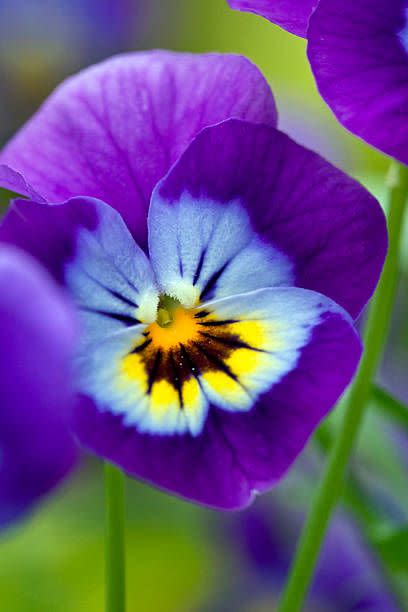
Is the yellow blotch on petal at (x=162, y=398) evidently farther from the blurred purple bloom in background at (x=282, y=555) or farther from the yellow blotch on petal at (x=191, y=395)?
the blurred purple bloom in background at (x=282, y=555)

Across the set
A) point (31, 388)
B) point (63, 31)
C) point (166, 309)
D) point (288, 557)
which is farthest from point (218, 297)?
point (63, 31)

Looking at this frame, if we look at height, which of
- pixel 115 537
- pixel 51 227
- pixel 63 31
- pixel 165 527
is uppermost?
pixel 51 227

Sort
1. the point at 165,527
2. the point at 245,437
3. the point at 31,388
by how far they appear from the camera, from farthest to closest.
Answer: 1. the point at 165,527
2. the point at 245,437
3. the point at 31,388

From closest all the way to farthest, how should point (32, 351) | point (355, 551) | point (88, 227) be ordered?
1. point (32, 351)
2. point (88, 227)
3. point (355, 551)

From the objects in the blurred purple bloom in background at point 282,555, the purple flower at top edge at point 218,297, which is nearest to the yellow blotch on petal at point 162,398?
the purple flower at top edge at point 218,297

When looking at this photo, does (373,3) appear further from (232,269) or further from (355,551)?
(355,551)

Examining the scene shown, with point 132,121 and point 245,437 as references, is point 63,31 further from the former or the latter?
point 245,437

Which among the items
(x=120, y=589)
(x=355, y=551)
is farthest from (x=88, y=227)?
(x=355, y=551)
